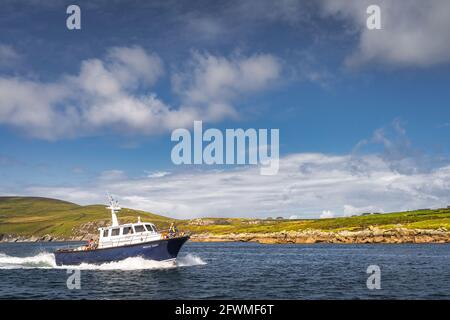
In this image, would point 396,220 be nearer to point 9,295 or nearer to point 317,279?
point 317,279

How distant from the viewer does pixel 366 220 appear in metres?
196

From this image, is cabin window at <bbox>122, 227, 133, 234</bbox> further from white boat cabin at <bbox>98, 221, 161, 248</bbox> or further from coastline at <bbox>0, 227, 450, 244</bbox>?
coastline at <bbox>0, 227, 450, 244</bbox>

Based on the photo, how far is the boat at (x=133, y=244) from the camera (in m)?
52.7

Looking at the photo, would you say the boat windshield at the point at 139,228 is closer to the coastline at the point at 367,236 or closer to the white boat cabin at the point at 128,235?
the white boat cabin at the point at 128,235

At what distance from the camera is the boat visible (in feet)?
173

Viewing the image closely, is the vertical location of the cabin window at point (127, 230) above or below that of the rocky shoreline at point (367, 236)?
above

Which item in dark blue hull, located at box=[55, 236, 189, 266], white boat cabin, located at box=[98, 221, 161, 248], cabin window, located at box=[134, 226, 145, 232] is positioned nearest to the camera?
dark blue hull, located at box=[55, 236, 189, 266]

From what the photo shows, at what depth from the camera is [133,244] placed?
172ft

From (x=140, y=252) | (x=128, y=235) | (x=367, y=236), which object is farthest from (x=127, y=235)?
(x=367, y=236)

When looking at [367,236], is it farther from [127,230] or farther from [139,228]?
[127,230]

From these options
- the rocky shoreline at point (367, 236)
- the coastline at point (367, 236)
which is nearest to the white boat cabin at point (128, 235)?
the coastline at point (367, 236)

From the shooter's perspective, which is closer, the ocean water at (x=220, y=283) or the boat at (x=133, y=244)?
the ocean water at (x=220, y=283)

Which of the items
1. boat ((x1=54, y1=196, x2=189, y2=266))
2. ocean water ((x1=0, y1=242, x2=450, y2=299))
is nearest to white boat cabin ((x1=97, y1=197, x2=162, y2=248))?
boat ((x1=54, y1=196, x2=189, y2=266))
